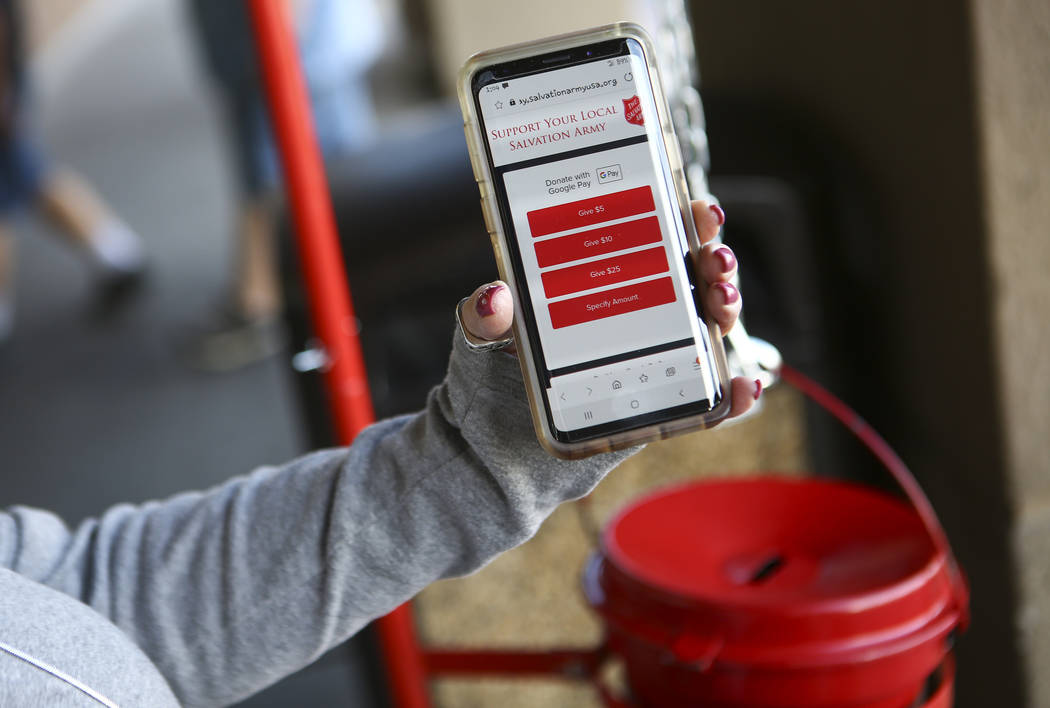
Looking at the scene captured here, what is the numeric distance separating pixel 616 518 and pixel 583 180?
52 centimetres

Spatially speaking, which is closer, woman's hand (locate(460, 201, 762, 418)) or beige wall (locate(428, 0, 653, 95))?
woman's hand (locate(460, 201, 762, 418))

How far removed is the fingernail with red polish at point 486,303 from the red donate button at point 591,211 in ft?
0.19

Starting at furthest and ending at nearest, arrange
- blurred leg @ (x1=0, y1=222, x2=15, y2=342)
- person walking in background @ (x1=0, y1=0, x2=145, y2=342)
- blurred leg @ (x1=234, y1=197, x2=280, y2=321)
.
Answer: blurred leg @ (x1=0, y1=222, x2=15, y2=342)
person walking in background @ (x1=0, y1=0, x2=145, y2=342)
blurred leg @ (x1=234, y1=197, x2=280, y2=321)

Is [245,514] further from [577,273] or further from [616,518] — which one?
[616,518]

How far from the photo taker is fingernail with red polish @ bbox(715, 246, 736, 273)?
0.56 metres

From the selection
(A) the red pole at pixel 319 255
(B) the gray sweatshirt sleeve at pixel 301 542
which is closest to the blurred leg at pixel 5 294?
(A) the red pole at pixel 319 255

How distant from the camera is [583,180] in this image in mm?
574

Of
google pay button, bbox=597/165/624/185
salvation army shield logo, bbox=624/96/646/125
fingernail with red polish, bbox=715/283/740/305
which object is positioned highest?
salvation army shield logo, bbox=624/96/646/125

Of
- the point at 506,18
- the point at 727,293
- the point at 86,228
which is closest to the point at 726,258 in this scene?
the point at 727,293

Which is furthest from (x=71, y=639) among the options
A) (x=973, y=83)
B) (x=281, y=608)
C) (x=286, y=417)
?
(x=286, y=417)

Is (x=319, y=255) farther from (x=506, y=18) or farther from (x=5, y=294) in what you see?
(x=506, y=18)

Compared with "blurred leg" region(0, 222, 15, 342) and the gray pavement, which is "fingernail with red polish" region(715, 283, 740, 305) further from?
"blurred leg" region(0, 222, 15, 342)

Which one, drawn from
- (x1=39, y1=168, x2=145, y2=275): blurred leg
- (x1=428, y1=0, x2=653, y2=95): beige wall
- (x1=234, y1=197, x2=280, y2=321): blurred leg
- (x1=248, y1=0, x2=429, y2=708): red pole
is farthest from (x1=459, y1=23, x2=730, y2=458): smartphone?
(x1=428, y1=0, x2=653, y2=95): beige wall

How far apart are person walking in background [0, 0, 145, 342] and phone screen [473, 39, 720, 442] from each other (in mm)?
2631
